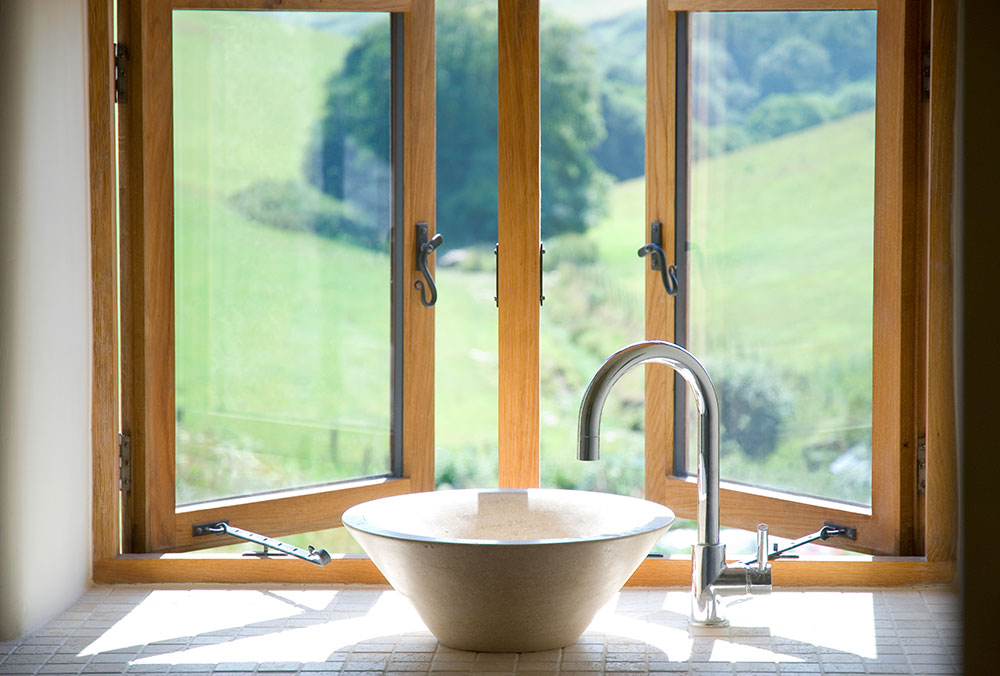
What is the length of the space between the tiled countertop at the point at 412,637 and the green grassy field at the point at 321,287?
240mm

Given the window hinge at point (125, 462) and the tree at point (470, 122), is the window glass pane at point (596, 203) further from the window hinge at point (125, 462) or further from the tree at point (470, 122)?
the window hinge at point (125, 462)

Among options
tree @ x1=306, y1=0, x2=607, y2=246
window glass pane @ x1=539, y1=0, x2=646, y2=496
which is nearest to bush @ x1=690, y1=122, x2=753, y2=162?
window glass pane @ x1=539, y1=0, x2=646, y2=496

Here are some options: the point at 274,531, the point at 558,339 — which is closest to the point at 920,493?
the point at 274,531

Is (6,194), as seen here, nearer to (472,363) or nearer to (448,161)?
(448,161)

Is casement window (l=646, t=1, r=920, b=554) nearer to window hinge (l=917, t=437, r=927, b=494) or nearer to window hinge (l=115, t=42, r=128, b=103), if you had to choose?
window hinge (l=917, t=437, r=927, b=494)

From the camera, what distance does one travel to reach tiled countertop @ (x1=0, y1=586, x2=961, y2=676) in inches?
49.4

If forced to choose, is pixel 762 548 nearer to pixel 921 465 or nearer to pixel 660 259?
pixel 921 465

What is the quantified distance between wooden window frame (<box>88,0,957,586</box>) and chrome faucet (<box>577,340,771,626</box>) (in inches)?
8.8

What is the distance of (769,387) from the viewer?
171 cm

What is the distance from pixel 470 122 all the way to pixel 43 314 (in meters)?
0.91

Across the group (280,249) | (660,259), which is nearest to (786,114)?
(660,259)

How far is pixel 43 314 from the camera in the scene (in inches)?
58.1

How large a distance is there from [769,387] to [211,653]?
0.94 metres

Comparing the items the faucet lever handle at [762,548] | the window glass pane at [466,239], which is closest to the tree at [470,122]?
the window glass pane at [466,239]
